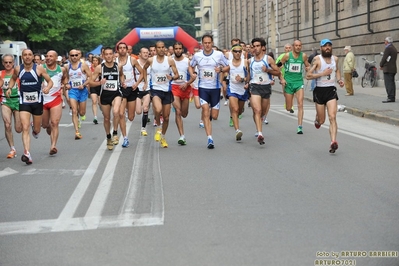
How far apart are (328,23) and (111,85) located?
29.1 metres

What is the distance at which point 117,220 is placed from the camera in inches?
301

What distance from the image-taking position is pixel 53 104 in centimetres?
1386

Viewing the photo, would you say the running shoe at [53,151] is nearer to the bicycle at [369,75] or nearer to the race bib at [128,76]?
the race bib at [128,76]

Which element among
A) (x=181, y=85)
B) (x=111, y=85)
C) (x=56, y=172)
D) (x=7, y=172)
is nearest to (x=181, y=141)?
(x=181, y=85)

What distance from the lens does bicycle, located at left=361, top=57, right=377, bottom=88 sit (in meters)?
33.2

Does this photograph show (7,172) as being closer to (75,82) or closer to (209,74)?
(209,74)

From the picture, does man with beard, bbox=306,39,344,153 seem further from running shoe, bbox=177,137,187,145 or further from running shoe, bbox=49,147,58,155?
running shoe, bbox=49,147,58,155

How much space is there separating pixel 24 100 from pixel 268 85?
4.47 metres

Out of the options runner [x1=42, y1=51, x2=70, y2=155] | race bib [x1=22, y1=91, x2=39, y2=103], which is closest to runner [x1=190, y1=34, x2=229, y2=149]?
runner [x1=42, y1=51, x2=70, y2=155]

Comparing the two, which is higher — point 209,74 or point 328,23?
point 328,23

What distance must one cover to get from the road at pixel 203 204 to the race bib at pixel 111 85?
1052 millimetres

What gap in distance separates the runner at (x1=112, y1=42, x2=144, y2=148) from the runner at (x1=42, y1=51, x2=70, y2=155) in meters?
1.09

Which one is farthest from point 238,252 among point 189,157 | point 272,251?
point 189,157

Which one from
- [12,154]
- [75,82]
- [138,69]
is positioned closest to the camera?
[12,154]
